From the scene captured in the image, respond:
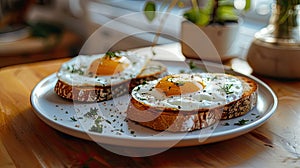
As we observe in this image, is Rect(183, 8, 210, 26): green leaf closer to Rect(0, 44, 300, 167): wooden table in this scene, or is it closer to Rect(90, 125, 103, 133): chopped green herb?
Rect(0, 44, 300, 167): wooden table

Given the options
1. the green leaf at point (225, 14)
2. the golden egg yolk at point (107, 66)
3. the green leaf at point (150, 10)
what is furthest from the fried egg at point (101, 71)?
the green leaf at point (225, 14)

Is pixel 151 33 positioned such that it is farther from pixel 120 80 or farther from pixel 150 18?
pixel 120 80

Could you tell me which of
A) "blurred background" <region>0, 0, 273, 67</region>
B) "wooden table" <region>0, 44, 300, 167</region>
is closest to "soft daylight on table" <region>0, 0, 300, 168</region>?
"wooden table" <region>0, 44, 300, 167</region>

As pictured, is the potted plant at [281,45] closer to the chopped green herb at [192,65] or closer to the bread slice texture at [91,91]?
the chopped green herb at [192,65]

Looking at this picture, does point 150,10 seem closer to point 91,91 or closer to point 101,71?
point 101,71

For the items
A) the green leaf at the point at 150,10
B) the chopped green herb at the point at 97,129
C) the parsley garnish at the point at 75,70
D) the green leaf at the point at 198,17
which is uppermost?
the green leaf at the point at 150,10

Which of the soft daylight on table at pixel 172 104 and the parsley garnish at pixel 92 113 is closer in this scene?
the soft daylight on table at pixel 172 104

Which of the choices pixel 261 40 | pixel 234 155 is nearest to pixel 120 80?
pixel 234 155
